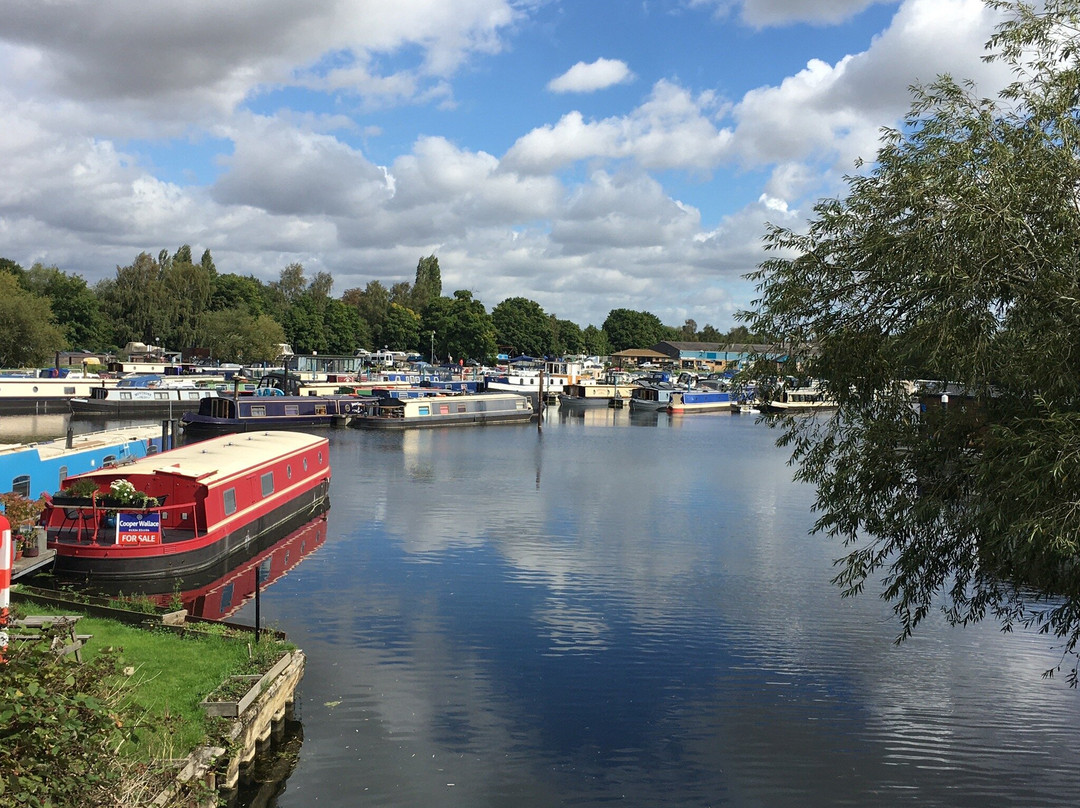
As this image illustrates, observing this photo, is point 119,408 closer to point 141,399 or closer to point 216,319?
point 141,399

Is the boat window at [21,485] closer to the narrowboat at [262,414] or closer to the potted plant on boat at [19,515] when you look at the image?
the potted plant on boat at [19,515]

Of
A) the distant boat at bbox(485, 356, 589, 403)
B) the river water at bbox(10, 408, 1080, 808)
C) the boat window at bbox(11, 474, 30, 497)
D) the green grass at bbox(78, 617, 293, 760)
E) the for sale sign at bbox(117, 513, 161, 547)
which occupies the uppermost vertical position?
the distant boat at bbox(485, 356, 589, 403)

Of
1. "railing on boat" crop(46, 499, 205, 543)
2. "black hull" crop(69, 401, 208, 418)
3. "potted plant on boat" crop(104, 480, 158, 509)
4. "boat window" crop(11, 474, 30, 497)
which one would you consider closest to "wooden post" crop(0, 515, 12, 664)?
"railing on boat" crop(46, 499, 205, 543)

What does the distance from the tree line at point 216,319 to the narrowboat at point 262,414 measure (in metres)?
38.5

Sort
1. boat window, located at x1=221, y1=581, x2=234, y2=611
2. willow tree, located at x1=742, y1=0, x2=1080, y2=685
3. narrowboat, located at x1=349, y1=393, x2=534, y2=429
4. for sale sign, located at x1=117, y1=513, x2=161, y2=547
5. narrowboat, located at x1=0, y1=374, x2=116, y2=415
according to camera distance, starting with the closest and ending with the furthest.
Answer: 1. willow tree, located at x1=742, y1=0, x2=1080, y2=685
2. for sale sign, located at x1=117, y1=513, x2=161, y2=547
3. boat window, located at x1=221, y1=581, x2=234, y2=611
4. narrowboat, located at x1=349, y1=393, x2=534, y2=429
5. narrowboat, located at x1=0, y1=374, x2=116, y2=415

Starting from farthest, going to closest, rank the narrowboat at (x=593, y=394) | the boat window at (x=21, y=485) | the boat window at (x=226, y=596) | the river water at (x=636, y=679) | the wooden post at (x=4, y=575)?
1. the narrowboat at (x=593, y=394)
2. the boat window at (x=21, y=485)
3. the boat window at (x=226, y=596)
4. the river water at (x=636, y=679)
5. the wooden post at (x=4, y=575)

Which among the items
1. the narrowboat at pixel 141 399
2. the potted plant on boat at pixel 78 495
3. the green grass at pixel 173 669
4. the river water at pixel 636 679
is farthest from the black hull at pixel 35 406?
the green grass at pixel 173 669

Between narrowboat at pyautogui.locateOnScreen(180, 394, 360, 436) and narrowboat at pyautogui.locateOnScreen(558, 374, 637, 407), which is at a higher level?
narrowboat at pyautogui.locateOnScreen(558, 374, 637, 407)

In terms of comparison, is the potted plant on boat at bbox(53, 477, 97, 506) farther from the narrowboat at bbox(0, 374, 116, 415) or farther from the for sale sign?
the narrowboat at bbox(0, 374, 116, 415)

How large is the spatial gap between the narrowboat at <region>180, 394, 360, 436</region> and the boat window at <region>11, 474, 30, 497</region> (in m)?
32.6

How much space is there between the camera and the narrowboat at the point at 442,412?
230ft

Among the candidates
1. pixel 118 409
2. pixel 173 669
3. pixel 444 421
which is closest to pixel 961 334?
pixel 173 669

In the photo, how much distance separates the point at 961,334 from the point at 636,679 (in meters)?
10.4

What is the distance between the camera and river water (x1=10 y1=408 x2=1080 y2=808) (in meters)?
14.6
